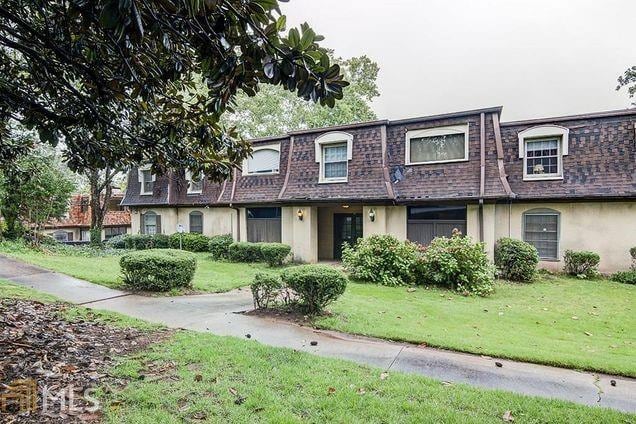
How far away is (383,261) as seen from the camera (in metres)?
10.6

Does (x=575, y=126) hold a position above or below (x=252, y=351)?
above

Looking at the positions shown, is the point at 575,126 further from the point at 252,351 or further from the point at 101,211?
the point at 101,211

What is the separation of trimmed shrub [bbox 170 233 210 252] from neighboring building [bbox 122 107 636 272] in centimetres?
318

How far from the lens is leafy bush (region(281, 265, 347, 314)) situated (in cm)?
612

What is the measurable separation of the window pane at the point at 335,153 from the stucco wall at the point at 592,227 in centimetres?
605

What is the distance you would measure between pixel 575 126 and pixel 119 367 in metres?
14.5

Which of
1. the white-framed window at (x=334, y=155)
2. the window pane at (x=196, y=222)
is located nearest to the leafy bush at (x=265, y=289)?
the white-framed window at (x=334, y=155)

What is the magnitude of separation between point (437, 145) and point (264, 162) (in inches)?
303

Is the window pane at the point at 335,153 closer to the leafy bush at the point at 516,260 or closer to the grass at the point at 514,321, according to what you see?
the grass at the point at 514,321

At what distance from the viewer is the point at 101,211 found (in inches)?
835

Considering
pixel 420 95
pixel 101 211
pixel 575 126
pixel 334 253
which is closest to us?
pixel 575 126

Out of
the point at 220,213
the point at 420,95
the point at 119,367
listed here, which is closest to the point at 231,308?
the point at 119,367

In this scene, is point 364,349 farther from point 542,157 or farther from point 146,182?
point 146,182

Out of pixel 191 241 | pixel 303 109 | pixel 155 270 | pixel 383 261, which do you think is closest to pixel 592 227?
pixel 383 261
